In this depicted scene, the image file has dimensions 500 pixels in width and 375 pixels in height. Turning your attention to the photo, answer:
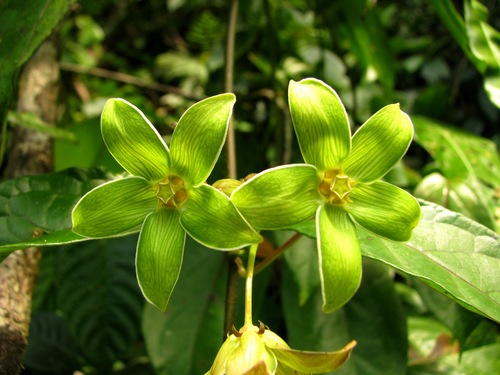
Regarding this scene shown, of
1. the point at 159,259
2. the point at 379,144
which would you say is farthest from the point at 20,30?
the point at 379,144

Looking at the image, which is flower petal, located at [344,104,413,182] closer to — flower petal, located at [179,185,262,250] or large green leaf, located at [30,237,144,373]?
flower petal, located at [179,185,262,250]

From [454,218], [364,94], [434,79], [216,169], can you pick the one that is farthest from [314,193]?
[434,79]

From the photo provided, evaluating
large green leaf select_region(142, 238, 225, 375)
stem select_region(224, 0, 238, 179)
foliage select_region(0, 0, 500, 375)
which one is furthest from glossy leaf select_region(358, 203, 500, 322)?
large green leaf select_region(142, 238, 225, 375)

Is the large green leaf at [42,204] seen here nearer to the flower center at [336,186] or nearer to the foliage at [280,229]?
the foliage at [280,229]

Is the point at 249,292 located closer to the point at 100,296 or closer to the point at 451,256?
the point at 451,256

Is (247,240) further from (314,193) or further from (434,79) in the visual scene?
(434,79)

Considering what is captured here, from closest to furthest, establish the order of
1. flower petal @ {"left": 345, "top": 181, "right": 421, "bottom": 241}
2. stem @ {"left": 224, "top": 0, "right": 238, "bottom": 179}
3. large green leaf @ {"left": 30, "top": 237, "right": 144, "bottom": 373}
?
1. flower petal @ {"left": 345, "top": 181, "right": 421, "bottom": 241}
2. stem @ {"left": 224, "top": 0, "right": 238, "bottom": 179}
3. large green leaf @ {"left": 30, "top": 237, "right": 144, "bottom": 373}

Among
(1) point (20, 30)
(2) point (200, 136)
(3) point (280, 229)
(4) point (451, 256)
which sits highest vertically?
(1) point (20, 30)
